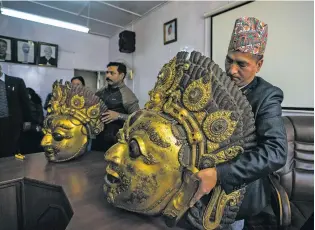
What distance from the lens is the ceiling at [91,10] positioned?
284 centimetres

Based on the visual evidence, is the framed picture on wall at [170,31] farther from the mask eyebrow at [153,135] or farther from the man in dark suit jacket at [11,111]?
the mask eyebrow at [153,135]

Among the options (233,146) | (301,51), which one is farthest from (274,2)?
(233,146)

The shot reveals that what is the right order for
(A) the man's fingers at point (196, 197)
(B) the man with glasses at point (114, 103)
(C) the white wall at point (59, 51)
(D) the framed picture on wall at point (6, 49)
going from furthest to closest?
(C) the white wall at point (59, 51), (D) the framed picture on wall at point (6, 49), (B) the man with glasses at point (114, 103), (A) the man's fingers at point (196, 197)

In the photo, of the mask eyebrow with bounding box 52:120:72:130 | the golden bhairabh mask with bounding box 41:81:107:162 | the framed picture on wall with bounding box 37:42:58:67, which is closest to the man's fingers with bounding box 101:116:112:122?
the golden bhairabh mask with bounding box 41:81:107:162

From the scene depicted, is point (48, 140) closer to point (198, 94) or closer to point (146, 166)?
point (146, 166)

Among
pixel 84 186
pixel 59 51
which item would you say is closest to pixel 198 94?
pixel 84 186

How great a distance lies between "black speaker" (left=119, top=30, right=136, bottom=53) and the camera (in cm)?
342

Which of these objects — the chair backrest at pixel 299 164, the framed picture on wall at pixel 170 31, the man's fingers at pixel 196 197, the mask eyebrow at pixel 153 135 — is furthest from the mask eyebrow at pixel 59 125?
the framed picture on wall at pixel 170 31

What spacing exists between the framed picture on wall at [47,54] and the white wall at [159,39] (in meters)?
0.95

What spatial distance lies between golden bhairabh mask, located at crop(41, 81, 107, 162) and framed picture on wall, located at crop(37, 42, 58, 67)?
251 cm

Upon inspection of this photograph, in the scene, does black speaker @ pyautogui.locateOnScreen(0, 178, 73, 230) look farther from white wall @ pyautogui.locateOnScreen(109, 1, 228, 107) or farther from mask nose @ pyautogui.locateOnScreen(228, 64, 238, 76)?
white wall @ pyautogui.locateOnScreen(109, 1, 228, 107)

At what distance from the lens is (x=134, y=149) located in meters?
0.61

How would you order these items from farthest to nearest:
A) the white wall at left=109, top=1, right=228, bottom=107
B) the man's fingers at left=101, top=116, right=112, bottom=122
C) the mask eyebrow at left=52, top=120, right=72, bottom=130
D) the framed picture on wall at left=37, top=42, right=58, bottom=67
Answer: the framed picture on wall at left=37, top=42, right=58, bottom=67 < the white wall at left=109, top=1, right=228, bottom=107 < the man's fingers at left=101, top=116, right=112, bottom=122 < the mask eyebrow at left=52, top=120, right=72, bottom=130

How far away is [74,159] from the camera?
1.30m
